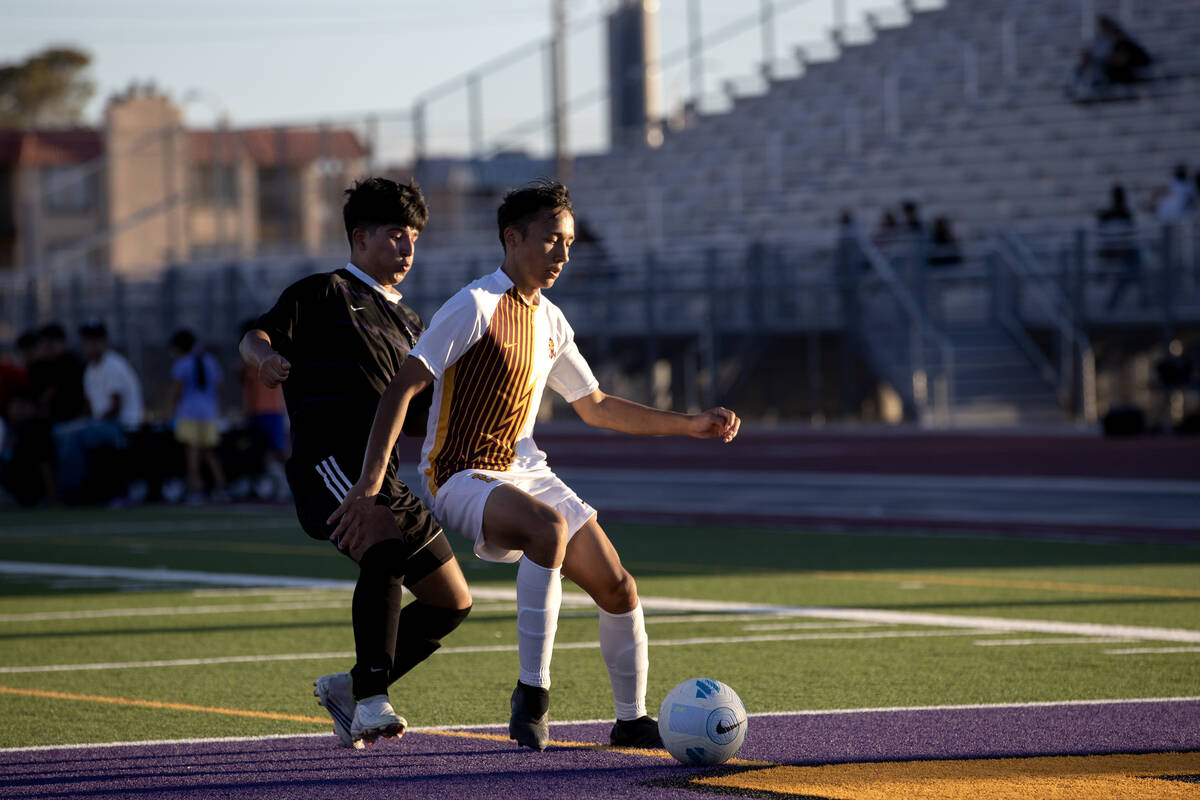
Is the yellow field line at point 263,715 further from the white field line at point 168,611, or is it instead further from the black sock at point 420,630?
the white field line at point 168,611

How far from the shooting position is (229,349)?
3130 cm

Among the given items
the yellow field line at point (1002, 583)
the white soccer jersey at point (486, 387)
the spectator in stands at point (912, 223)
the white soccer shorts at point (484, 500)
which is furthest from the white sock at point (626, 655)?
the spectator in stands at point (912, 223)

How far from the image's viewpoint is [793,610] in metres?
10.7

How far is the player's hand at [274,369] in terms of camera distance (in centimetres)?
600

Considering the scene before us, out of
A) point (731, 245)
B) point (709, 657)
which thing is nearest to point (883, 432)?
point (731, 245)

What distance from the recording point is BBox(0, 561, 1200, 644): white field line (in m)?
9.49

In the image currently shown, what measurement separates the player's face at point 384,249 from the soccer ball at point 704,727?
5.92 feet

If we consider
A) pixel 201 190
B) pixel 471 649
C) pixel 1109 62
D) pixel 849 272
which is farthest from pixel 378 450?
pixel 201 190

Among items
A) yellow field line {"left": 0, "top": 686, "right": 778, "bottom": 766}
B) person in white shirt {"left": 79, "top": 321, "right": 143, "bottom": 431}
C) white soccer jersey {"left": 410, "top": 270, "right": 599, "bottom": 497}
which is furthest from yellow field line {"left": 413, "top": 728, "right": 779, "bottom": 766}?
person in white shirt {"left": 79, "top": 321, "right": 143, "bottom": 431}

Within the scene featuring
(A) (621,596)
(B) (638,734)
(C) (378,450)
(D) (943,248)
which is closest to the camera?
(C) (378,450)

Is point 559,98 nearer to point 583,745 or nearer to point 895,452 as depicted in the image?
point 895,452

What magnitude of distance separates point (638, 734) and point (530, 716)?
1.39ft

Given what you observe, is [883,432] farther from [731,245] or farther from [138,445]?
[138,445]

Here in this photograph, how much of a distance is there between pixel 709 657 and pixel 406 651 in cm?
257
